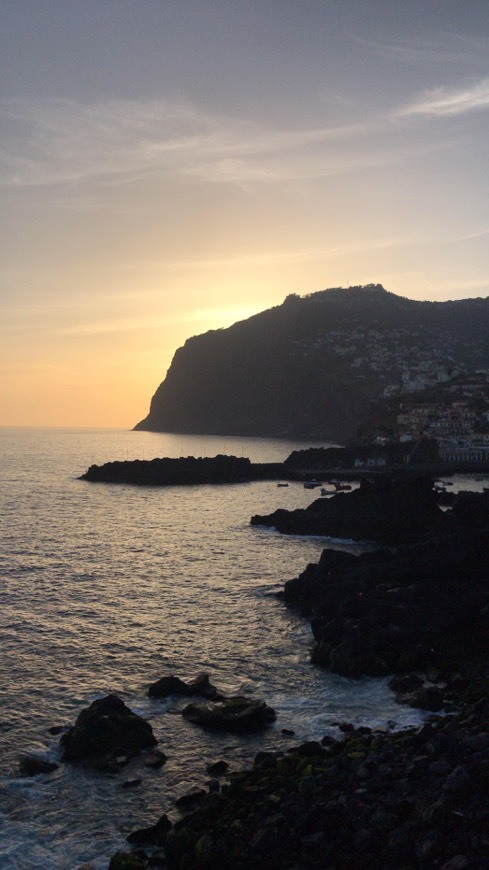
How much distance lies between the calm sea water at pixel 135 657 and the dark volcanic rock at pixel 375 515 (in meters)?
3.02

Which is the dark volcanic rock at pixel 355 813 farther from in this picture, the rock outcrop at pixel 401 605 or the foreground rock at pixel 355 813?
the rock outcrop at pixel 401 605

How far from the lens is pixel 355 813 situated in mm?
15062

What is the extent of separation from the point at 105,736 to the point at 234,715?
14.3ft

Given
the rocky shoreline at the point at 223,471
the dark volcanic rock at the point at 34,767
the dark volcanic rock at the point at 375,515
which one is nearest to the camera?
the dark volcanic rock at the point at 34,767

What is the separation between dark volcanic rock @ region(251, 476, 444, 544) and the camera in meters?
59.7

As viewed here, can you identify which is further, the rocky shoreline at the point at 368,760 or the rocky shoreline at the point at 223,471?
the rocky shoreline at the point at 223,471

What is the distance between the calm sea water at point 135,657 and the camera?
18.1m

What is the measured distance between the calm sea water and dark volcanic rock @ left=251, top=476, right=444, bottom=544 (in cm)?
302

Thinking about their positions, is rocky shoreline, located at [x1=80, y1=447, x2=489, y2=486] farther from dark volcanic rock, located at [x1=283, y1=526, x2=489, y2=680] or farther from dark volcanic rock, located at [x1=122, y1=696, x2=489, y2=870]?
dark volcanic rock, located at [x1=122, y1=696, x2=489, y2=870]

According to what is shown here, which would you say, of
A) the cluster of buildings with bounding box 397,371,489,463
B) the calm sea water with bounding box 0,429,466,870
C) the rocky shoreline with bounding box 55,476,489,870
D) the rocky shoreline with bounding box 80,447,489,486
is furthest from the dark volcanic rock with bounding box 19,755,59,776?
the cluster of buildings with bounding box 397,371,489,463

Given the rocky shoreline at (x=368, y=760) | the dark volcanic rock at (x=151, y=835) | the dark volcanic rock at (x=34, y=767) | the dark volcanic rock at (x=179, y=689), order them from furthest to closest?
1. the dark volcanic rock at (x=179, y=689)
2. the dark volcanic rock at (x=34, y=767)
3. the dark volcanic rock at (x=151, y=835)
4. the rocky shoreline at (x=368, y=760)

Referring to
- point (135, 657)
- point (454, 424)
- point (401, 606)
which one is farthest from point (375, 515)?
point (454, 424)

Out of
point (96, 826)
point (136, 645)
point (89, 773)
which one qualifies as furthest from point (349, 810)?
point (136, 645)

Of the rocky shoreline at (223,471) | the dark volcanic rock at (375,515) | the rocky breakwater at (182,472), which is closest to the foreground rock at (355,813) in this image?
the dark volcanic rock at (375,515)
